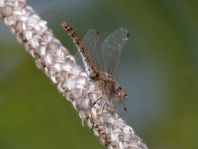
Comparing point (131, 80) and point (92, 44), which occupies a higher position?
point (131, 80)

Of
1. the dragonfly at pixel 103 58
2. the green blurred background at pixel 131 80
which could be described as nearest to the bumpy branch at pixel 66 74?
the dragonfly at pixel 103 58

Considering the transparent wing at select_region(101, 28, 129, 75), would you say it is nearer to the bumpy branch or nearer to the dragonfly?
the dragonfly

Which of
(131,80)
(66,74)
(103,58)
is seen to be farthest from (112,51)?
(131,80)

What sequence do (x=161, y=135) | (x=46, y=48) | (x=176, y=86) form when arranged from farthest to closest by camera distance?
(x=176, y=86) → (x=161, y=135) → (x=46, y=48)

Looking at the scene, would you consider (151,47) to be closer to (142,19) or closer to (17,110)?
(142,19)

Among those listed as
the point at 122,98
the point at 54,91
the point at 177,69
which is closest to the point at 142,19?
the point at 177,69

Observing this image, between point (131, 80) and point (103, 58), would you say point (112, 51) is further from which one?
point (131, 80)

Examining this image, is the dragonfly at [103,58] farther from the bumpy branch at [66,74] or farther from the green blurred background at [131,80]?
the green blurred background at [131,80]
